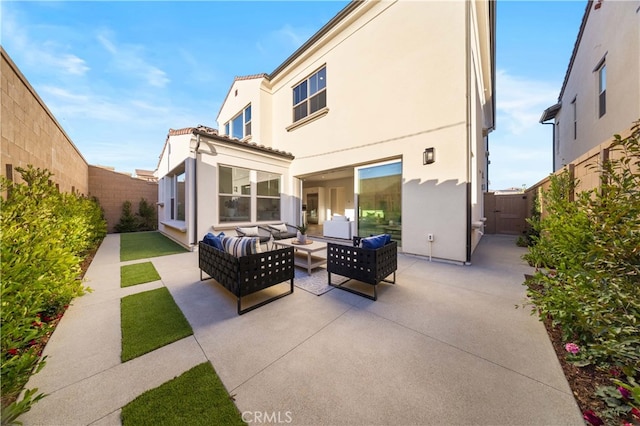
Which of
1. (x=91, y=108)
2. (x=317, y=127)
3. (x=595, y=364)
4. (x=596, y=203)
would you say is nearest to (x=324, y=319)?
(x=595, y=364)

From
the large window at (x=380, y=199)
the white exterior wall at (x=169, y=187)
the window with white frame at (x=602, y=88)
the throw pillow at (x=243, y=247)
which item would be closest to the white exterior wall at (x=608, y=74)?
the window with white frame at (x=602, y=88)

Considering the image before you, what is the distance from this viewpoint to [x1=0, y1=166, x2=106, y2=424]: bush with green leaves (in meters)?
1.43

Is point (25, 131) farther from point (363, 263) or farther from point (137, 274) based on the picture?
point (363, 263)

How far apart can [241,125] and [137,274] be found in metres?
9.57

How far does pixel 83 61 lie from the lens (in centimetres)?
598

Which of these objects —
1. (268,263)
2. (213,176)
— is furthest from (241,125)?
(268,263)

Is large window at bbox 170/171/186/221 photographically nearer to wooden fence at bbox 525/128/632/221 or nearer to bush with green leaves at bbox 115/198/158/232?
bush with green leaves at bbox 115/198/158/232

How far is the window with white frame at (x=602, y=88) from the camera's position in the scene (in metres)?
6.80

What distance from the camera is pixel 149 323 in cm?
274

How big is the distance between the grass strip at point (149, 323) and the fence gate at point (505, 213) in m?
12.7

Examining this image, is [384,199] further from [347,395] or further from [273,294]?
[347,395]

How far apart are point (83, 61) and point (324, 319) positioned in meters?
9.31

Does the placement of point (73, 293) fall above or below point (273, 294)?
above

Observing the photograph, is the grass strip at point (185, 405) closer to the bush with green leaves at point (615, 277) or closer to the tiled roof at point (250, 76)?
the bush with green leaves at point (615, 277)
